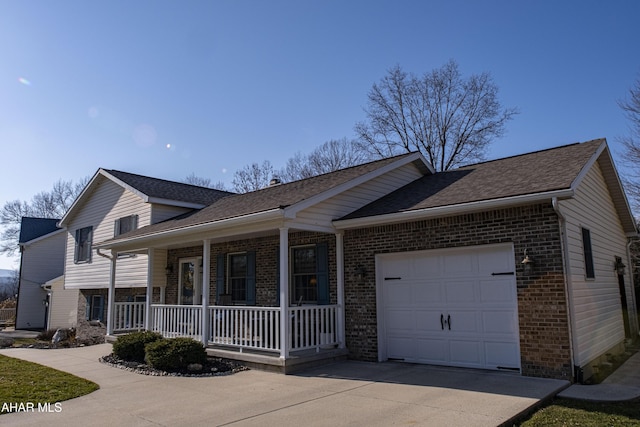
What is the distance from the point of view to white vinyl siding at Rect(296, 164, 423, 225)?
393 inches

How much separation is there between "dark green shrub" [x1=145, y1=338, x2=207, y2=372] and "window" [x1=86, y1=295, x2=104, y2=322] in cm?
994

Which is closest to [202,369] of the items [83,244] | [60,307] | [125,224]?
[125,224]

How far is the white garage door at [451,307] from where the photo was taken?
27.7 ft

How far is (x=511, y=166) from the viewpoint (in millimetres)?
10789

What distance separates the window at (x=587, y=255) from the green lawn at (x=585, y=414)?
10.4ft

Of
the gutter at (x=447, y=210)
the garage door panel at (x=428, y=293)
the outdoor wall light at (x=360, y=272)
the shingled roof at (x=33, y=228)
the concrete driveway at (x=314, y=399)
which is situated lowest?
the concrete driveway at (x=314, y=399)

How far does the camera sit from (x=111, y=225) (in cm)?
1791

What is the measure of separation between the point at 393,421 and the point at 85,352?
9.95 m

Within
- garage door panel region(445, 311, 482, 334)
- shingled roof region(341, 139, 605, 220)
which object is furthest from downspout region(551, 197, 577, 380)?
garage door panel region(445, 311, 482, 334)

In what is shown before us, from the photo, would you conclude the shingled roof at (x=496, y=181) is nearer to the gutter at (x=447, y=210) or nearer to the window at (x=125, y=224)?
the gutter at (x=447, y=210)

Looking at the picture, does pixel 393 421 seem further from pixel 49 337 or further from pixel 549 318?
pixel 49 337

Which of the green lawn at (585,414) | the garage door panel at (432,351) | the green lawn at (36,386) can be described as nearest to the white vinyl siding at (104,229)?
the green lawn at (36,386)

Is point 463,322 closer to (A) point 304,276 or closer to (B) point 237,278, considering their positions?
(A) point 304,276

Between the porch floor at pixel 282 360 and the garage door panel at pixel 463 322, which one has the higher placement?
the garage door panel at pixel 463 322
